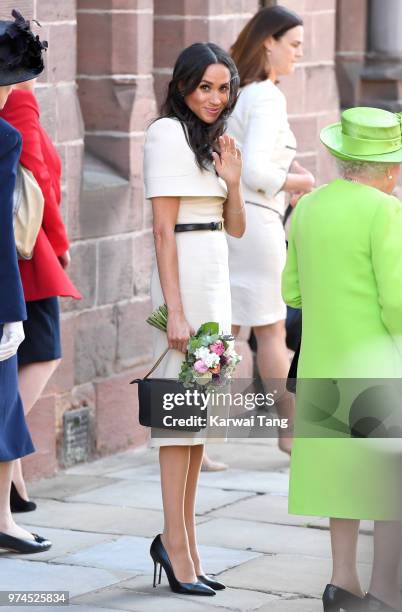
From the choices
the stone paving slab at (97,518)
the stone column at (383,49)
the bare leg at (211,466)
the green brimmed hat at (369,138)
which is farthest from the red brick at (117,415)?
the stone column at (383,49)

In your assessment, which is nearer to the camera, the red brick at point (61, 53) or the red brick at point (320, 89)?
the red brick at point (61, 53)

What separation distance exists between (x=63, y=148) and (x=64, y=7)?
0.64m

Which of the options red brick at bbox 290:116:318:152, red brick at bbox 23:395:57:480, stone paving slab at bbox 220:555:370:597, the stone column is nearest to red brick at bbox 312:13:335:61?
red brick at bbox 290:116:318:152

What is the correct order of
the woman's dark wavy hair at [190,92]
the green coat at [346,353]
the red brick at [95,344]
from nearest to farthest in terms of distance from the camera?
the green coat at [346,353] < the woman's dark wavy hair at [190,92] < the red brick at [95,344]

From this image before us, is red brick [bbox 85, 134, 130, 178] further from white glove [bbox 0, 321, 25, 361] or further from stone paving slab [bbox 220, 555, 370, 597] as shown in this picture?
stone paving slab [bbox 220, 555, 370, 597]

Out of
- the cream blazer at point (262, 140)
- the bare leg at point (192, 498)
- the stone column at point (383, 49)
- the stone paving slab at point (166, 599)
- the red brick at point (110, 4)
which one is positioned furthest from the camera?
the stone column at point (383, 49)

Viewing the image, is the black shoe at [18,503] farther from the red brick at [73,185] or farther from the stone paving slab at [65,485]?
the red brick at [73,185]

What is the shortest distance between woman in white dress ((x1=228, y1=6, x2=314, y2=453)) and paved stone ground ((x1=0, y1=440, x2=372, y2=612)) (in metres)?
0.72

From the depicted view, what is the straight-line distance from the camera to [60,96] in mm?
7512

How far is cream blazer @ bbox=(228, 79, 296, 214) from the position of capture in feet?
24.7

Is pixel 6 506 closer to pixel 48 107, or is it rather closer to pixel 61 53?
pixel 48 107

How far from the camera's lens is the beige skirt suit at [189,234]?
217 inches

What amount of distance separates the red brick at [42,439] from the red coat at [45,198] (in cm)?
93

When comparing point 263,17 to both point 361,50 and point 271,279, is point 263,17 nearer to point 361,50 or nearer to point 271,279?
point 271,279
